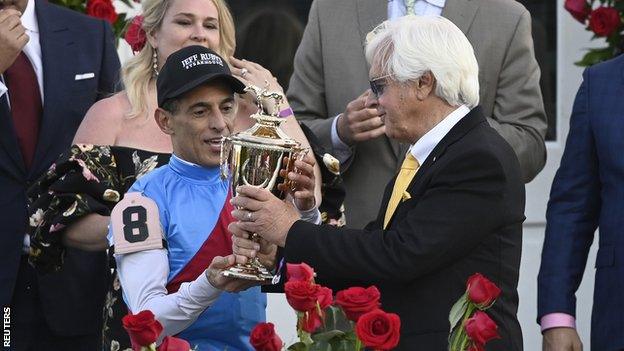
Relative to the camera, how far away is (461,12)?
526cm

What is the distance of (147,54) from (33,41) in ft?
2.32

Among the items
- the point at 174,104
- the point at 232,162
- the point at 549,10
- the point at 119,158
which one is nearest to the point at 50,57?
the point at 119,158

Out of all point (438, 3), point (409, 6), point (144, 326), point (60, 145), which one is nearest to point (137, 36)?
point (60, 145)

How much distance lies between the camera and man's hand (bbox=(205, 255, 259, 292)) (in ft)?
11.8

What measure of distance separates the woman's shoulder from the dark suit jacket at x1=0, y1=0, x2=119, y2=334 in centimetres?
41

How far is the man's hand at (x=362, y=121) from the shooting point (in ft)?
16.1

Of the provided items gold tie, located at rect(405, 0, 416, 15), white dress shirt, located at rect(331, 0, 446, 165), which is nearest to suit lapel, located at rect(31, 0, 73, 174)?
white dress shirt, located at rect(331, 0, 446, 165)

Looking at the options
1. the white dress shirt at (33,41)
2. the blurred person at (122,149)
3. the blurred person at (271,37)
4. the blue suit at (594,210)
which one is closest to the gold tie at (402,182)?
the blurred person at (122,149)

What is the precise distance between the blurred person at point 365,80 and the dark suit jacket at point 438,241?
4.26 ft

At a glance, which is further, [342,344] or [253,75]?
[253,75]

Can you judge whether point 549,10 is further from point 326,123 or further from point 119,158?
point 119,158

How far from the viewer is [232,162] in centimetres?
364

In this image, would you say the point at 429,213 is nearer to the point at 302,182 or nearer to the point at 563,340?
the point at 302,182

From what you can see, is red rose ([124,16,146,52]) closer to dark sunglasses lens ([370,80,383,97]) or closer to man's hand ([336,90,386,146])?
man's hand ([336,90,386,146])
